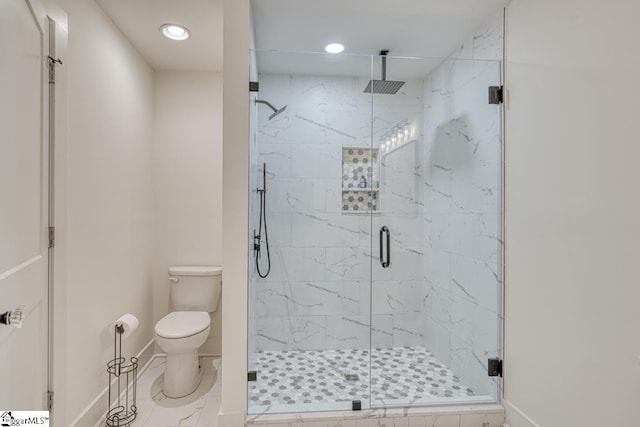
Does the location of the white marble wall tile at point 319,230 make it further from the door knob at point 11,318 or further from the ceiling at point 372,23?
the door knob at point 11,318

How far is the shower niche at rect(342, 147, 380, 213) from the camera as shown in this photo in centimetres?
246

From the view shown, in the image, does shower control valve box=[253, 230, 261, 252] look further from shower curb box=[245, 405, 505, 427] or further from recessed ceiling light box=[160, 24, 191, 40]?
recessed ceiling light box=[160, 24, 191, 40]

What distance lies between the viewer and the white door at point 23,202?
1.24 metres

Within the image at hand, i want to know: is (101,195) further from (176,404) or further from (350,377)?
(350,377)

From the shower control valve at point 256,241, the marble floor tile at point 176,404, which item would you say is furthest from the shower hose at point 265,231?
the marble floor tile at point 176,404

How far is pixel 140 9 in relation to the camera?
7.09 feet

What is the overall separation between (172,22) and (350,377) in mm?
2688

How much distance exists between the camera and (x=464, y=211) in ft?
7.89

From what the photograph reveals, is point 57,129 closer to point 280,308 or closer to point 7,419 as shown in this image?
point 7,419

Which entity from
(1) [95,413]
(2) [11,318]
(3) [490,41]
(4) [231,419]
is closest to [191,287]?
(1) [95,413]

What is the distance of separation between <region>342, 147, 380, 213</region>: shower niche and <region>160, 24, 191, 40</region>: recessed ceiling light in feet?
4.55

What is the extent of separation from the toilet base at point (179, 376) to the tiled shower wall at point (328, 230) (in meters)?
0.51

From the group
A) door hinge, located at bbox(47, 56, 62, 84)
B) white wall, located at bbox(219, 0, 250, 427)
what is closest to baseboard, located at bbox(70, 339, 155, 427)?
white wall, located at bbox(219, 0, 250, 427)

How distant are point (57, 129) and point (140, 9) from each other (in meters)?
1.05
